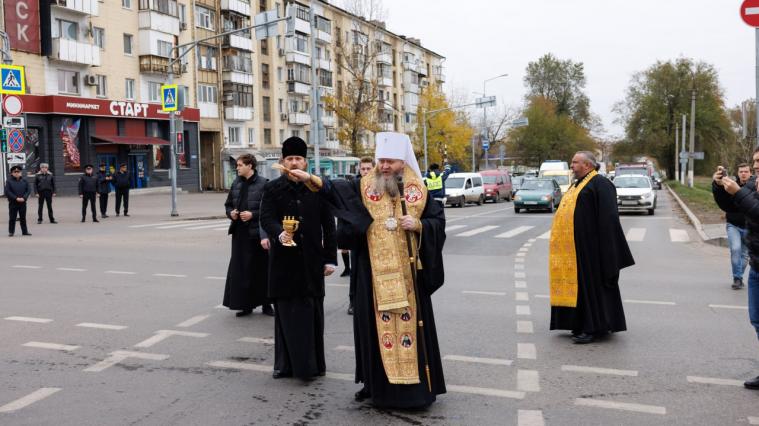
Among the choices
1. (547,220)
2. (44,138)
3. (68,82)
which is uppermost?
(68,82)

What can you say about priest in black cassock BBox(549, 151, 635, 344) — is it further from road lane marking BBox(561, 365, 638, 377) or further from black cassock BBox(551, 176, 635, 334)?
road lane marking BBox(561, 365, 638, 377)

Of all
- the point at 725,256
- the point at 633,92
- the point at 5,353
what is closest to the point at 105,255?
the point at 5,353

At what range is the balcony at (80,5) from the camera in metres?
40.2

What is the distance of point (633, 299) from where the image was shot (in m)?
9.78

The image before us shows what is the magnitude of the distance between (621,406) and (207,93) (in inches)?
2058

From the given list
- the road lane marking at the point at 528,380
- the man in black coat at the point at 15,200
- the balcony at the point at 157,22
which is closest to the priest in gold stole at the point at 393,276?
the road lane marking at the point at 528,380

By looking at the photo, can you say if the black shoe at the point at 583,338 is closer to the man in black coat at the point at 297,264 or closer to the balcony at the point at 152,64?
the man in black coat at the point at 297,264

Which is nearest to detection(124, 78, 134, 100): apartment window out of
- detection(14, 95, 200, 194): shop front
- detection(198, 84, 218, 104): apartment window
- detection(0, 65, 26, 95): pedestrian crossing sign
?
detection(14, 95, 200, 194): shop front

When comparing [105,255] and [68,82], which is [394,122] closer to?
[68,82]

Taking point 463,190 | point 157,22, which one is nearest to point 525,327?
point 463,190

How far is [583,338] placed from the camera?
23.6 ft

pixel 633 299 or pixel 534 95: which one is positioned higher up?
pixel 534 95

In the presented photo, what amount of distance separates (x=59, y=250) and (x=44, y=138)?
26287 mm

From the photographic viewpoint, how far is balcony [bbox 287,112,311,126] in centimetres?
6412
